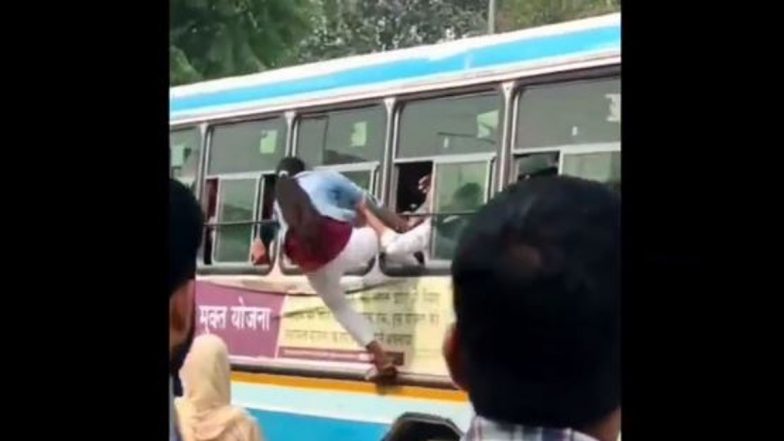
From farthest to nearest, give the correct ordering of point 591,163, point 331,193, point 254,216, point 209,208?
point 209,208 → point 254,216 → point 331,193 → point 591,163

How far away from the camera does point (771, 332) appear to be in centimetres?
174

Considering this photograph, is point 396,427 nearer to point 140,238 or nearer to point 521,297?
point 140,238

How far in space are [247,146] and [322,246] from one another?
68 centimetres

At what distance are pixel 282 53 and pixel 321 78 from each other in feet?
2.04

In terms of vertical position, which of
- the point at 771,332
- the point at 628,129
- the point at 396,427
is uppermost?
the point at 628,129

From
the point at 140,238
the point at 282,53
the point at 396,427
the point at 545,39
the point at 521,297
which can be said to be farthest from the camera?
the point at 396,427

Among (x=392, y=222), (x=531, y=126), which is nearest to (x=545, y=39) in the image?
(x=531, y=126)

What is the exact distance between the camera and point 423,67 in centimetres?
322

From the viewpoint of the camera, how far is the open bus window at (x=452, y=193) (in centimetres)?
275

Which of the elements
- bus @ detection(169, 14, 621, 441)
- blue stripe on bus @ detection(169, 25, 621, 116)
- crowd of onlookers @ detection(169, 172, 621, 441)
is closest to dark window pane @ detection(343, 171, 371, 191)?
bus @ detection(169, 14, 621, 441)

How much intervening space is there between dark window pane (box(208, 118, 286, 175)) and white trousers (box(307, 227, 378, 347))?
30 centimetres

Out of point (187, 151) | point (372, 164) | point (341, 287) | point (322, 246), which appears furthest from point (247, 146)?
point (322, 246)

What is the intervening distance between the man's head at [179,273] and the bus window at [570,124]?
0.99 metres

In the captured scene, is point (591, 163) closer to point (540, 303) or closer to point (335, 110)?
point (335, 110)
